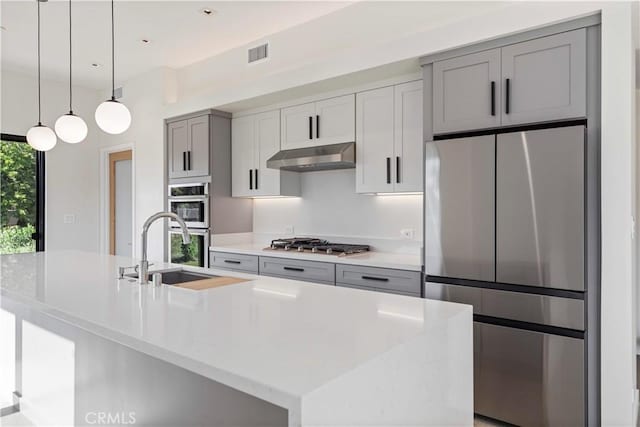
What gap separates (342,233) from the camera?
4117 millimetres

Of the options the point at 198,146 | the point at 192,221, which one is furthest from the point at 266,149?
the point at 192,221

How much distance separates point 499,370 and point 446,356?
1.40 meters

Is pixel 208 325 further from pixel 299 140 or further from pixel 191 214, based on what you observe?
pixel 191 214

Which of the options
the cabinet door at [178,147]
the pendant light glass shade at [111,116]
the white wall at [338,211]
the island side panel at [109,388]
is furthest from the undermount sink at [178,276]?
the cabinet door at [178,147]

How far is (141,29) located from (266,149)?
64.0 inches

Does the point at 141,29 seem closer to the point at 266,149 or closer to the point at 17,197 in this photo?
the point at 266,149

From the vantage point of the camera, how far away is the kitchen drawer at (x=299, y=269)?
137 inches

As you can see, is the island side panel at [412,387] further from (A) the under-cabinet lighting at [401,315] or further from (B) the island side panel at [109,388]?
(B) the island side panel at [109,388]

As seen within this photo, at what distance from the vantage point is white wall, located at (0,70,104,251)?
206 inches

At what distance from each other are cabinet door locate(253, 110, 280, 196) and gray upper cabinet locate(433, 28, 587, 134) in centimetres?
182

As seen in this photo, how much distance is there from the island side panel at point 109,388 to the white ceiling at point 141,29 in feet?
8.45

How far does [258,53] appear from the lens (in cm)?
434

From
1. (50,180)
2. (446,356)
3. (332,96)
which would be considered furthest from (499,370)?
(50,180)

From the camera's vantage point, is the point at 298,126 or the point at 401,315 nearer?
the point at 401,315
